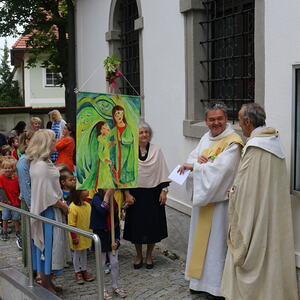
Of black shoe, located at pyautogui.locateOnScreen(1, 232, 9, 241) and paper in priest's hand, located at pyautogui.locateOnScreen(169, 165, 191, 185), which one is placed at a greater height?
paper in priest's hand, located at pyautogui.locateOnScreen(169, 165, 191, 185)

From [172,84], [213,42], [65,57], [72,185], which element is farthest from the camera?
[65,57]

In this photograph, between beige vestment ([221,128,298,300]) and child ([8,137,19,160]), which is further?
child ([8,137,19,160])

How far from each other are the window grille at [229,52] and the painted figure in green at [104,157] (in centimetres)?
191

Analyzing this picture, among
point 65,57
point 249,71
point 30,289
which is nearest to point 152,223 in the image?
point 30,289

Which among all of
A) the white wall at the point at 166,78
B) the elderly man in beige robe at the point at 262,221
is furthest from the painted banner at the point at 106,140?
the white wall at the point at 166,78

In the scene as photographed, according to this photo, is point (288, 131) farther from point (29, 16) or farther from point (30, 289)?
point (29, 16)

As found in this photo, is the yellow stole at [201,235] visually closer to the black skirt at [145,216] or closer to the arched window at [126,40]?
the black skirt at [145,216]

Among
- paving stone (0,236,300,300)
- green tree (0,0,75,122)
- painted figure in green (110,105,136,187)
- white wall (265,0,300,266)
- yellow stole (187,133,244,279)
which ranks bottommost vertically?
paving stone (0,236,300,300)

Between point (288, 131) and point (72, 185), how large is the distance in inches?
88.1

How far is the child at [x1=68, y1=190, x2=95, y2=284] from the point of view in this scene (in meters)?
4.61

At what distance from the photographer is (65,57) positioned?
15.9 meters

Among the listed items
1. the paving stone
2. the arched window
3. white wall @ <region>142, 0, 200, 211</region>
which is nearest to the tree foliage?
the arched window

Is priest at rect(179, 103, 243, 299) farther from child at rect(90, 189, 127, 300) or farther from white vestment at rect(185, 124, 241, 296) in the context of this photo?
child at rect(90, 189, 127, 300)

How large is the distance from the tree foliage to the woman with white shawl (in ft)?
30.2
